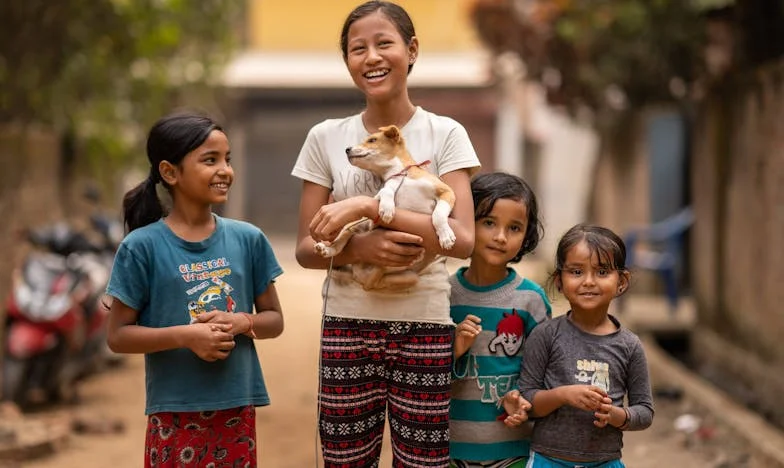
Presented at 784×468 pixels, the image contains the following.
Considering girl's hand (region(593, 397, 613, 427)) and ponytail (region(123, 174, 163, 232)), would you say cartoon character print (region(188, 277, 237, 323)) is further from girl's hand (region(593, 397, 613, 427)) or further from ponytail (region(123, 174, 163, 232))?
girl's hand (region(593, 397, 613, 427))

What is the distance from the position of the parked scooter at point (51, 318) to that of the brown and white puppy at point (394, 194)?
4.38 m

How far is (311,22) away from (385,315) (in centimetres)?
1926

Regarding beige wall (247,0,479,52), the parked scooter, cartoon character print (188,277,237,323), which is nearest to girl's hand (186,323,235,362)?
cartoon character print (188,277,237,323)

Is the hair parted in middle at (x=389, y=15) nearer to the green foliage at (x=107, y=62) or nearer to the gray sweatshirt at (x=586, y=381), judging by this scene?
the gray sweatshirt at (x=586, y=381)

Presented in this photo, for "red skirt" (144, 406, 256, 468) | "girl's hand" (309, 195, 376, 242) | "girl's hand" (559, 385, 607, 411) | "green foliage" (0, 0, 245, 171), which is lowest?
"red skirt" (144, 406, 256, 468)

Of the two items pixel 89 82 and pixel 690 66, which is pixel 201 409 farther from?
pixel 690 66

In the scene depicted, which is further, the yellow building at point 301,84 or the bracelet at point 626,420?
the yellow building at point 301,84

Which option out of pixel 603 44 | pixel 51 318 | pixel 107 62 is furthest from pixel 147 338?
pixel 603 44

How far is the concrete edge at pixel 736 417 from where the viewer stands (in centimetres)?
540

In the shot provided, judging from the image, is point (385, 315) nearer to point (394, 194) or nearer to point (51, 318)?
point (394, 194)

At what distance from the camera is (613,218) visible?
13.8m

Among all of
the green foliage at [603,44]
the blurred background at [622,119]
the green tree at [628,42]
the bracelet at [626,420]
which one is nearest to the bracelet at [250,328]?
the bracelet at [626,420]

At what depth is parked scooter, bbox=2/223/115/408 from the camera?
6.69 meters

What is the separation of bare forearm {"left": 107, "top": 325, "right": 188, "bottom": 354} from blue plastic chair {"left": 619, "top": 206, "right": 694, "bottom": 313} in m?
8.65
